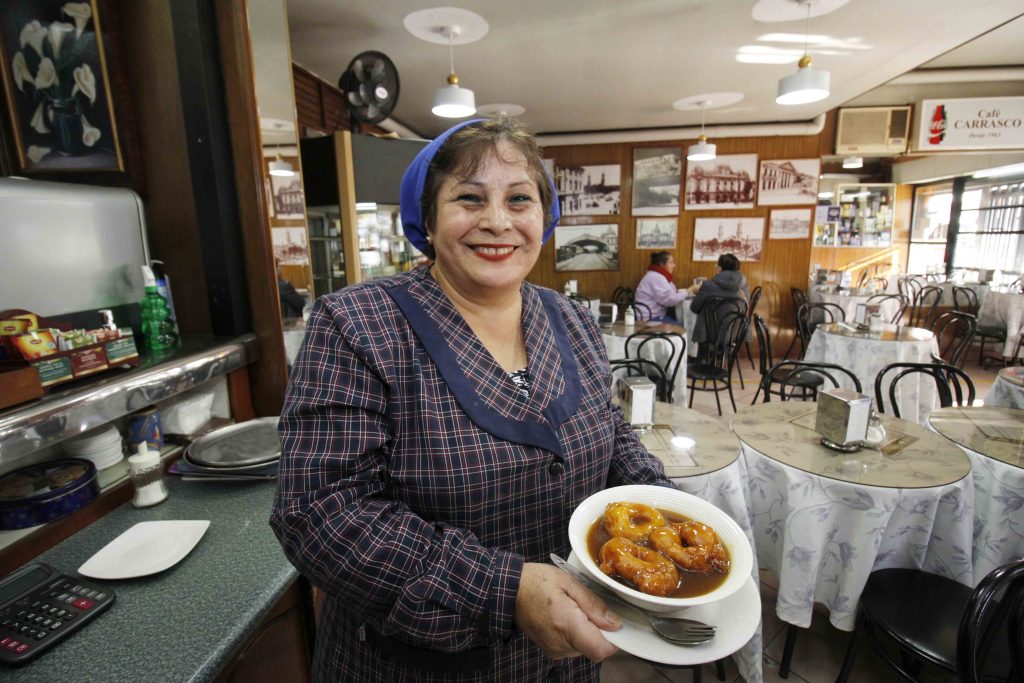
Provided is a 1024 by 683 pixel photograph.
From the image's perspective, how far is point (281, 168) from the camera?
2.34 m

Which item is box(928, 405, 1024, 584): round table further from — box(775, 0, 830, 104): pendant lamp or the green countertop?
box(775, 0, 830, 104): pendant lamp

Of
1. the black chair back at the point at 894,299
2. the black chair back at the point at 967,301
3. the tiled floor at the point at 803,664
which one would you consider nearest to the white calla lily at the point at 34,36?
the tiled floor at the point at 803,664

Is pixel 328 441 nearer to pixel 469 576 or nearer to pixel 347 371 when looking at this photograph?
pixel 347 371

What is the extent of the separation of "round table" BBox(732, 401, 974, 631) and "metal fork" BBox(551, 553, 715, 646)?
126 centimetres

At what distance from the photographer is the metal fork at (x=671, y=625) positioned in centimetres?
68

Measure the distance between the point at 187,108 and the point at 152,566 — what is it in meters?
1.52

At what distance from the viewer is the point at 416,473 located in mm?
794

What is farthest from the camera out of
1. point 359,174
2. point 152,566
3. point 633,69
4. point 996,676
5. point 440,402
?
point 633,69

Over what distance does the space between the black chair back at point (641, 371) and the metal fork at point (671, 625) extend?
2143 millimetres

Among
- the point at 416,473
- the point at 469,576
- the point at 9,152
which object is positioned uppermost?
the point at 9,152

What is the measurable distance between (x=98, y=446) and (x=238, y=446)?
330 millimetres

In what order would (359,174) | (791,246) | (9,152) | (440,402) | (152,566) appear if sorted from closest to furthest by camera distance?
(440,402) → (152,566) → (9,152) → (359,174) → (791,246)

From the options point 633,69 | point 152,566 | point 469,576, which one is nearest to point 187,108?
point 152,566

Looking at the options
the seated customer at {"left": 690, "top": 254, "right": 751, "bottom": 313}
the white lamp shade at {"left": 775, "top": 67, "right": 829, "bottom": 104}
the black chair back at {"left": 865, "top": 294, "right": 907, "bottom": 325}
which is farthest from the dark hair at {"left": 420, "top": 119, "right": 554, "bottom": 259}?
the black chair back at {"left": 865, "top": 294, "right": 907, "bottom": 325}
